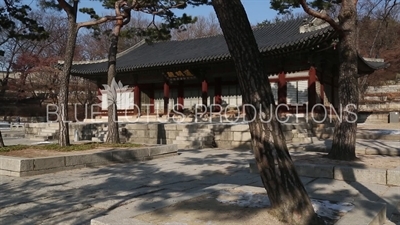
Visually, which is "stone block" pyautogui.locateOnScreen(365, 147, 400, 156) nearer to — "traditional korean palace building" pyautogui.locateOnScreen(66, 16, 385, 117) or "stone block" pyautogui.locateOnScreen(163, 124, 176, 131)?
"traditional korean palace building" pyautogui.locateOnScreen(66, 16, 385, 117)

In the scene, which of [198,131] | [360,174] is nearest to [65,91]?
[198,131]

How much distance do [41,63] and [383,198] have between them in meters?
29.0

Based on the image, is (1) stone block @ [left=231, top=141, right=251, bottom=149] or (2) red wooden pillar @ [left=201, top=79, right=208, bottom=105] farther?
(2) red wooden pillar @ [left=201, top=79, right=208, bottom=105]

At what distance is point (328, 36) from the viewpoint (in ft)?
37.7

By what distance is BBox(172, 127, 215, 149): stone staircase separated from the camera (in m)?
13.0

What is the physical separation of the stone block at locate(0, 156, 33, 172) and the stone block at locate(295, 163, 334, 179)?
5.33m

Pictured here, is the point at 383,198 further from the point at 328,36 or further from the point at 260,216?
the point at 328,36

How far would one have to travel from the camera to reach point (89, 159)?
27.1ft

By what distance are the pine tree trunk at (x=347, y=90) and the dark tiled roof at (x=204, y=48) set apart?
4.14 meters

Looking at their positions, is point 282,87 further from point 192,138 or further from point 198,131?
point 192,138

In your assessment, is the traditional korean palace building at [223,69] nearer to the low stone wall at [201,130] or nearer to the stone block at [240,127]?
the low stone wall at [201,130]

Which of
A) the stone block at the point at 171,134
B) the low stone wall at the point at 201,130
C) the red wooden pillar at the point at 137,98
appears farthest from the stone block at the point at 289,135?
the red wooden pillar at the point at 137,98

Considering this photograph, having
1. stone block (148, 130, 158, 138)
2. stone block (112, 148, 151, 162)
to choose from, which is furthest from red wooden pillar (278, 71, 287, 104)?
stone block (112, 148, 151, 162)

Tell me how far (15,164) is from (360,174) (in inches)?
256
